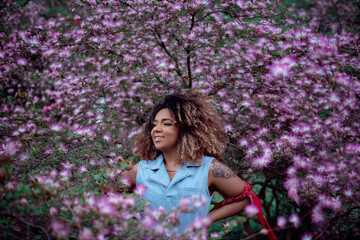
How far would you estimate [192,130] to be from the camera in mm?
2307

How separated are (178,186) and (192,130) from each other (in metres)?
0.47

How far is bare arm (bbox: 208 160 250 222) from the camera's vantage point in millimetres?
2146

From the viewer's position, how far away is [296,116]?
9.30ft

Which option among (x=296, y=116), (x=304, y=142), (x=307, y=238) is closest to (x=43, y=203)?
(x=307, y=238)

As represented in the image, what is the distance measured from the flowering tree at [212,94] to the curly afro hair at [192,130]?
332 mm

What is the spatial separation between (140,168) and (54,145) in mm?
845

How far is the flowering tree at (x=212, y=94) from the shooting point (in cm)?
214

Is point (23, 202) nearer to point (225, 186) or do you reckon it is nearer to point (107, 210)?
point (107, 210)

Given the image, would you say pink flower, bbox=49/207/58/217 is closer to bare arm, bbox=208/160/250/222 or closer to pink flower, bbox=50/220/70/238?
pink flower, bbox=50/220/70/238

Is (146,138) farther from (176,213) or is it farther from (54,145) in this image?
(176,213)

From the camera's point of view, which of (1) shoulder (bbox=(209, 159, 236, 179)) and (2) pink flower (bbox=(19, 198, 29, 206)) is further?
(1) shoulder (bbox=(209, 159, 236, 179))

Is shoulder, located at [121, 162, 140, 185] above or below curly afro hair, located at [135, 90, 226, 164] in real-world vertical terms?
below

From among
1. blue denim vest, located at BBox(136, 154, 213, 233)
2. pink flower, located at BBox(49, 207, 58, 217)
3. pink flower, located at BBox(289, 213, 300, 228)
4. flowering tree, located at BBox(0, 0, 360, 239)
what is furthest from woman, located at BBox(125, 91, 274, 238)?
Answer: pink flower, located at BBox(49, 207, 58, 217)

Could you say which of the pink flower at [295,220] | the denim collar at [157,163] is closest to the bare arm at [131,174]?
the denim collar at [157,163]
